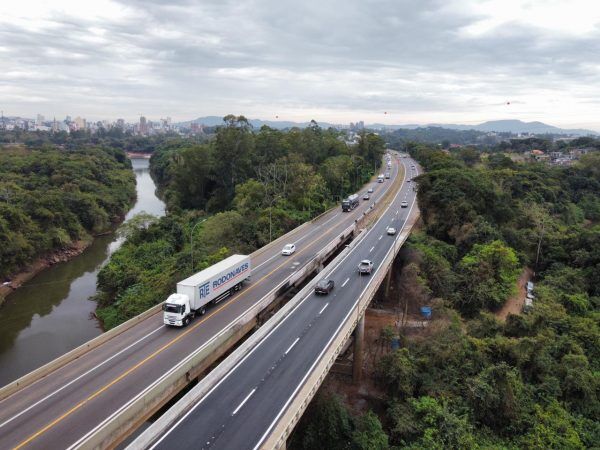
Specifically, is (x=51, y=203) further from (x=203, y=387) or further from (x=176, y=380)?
(x=203, y=387)

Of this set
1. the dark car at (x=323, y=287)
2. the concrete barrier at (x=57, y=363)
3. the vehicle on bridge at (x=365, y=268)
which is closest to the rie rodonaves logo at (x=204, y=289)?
the concrete barrier at (x=57, y=363)

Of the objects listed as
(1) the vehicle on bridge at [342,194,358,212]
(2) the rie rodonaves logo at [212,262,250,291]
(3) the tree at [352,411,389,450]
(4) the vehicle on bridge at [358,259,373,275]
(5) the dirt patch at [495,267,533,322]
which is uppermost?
(2) the rie rodonaves logo at [212,262,250,291]

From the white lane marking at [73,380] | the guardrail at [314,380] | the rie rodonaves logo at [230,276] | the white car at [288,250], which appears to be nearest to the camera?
the guardrail at [314,380]

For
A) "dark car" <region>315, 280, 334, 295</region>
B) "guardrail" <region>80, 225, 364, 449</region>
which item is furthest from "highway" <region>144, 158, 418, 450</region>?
"guardrail" <region>80, 225, 364, 449</region>

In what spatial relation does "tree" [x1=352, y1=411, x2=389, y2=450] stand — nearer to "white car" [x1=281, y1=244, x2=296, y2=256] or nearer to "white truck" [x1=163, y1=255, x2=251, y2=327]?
"white truck" [x1=163, y1=255, x2=251, y2=327]

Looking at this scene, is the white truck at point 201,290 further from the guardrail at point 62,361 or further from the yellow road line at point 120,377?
the guardrail at point 62,361

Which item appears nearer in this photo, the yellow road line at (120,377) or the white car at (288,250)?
the yellow road line at (120,377)

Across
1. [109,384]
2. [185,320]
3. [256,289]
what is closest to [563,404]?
[256,289]

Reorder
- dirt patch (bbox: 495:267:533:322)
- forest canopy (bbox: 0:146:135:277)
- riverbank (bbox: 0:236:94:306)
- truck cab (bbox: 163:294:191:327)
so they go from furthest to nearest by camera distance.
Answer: forest canopy (bbox: 0:146:135:277) < riverbank (bbox: 0:236:94:306) < dirt patch (bbox: 495:267:533:322) < truck cab (bbox: 163:294:191:327)
